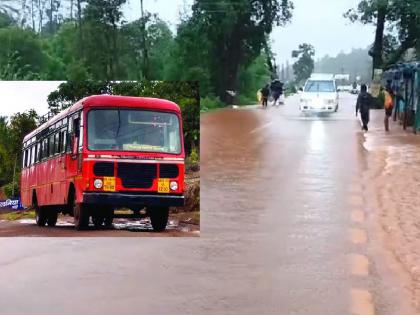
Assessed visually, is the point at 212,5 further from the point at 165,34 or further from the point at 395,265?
the point at 395,265

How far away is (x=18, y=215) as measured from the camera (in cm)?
461

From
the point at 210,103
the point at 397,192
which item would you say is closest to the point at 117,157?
the point at 210,103

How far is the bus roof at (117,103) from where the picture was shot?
14.3 ft

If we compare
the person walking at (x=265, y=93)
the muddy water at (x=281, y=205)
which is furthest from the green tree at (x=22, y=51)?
the person walking at (x=265, y=93)

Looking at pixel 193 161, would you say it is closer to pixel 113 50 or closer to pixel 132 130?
pixel 132 130

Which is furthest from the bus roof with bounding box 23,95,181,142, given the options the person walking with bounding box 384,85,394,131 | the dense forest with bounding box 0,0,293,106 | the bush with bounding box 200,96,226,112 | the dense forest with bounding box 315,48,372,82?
the person walking with bounding box 384,85,394,131

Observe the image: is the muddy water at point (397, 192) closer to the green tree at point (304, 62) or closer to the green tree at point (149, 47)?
the green tree at point (304, 62)

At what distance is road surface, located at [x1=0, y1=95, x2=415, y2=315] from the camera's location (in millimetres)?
4902

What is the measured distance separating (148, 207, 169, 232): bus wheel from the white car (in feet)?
4.04

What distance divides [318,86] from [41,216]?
1817 mm

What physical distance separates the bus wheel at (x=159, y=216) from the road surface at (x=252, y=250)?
47cm

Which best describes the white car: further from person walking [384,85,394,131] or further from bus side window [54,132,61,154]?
bus side window [54,132,61,154]

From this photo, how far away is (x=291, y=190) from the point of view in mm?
6191

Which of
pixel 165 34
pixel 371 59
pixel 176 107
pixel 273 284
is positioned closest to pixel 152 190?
pixel 176 107
